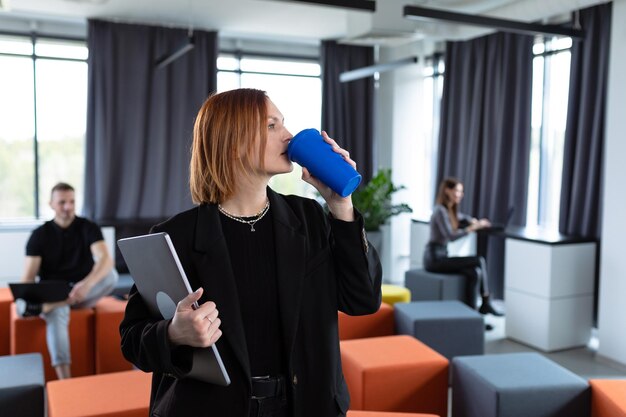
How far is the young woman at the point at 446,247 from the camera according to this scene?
560 cm

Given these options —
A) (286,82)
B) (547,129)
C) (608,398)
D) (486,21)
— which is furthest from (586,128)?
(286,82)

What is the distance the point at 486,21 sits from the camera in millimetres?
4336

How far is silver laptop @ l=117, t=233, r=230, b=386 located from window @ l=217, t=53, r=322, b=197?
633 cm

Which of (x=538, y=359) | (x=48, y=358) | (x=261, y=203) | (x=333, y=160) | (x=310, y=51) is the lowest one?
(x=48, y=358)

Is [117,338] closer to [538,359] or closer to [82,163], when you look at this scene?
[538,359]

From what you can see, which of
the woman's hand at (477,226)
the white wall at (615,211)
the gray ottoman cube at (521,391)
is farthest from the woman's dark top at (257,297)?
the woman's hand at (477,226)

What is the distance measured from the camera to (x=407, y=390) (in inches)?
119

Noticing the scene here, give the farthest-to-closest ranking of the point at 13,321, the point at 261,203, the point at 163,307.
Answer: the point at 13,321 < the point at 261,203 < the point at 163,307

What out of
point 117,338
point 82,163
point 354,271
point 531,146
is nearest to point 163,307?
point 354,271

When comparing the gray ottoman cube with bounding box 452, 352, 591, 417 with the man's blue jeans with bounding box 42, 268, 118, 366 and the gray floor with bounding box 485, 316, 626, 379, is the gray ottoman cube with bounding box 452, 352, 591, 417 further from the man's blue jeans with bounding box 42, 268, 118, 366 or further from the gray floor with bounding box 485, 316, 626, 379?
the man's blue jeans with bounding box 42, 268, 118, 366

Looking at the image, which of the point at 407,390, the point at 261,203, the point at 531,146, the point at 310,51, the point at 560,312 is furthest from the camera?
the point at 310,51

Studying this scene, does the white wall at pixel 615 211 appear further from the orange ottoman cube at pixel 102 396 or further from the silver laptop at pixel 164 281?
the silver laptop at pixel 164 281

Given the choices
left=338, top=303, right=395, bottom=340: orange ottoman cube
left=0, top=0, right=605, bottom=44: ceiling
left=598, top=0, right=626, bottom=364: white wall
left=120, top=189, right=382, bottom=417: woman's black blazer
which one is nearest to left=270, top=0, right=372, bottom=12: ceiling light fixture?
left=0, top=0, right=605, bottom=44: ceiling

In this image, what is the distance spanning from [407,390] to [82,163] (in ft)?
17.1
